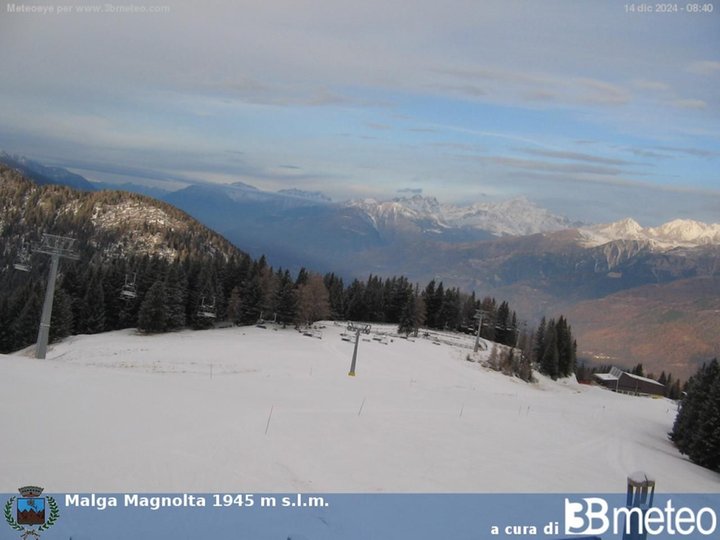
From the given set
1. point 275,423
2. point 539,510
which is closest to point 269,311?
point 275,423

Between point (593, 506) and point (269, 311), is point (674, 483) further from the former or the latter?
point (269, 311)

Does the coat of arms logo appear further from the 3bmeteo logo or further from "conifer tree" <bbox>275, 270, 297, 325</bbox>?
"conifer tree" <bbox>275, 270, 297, 325</bbox>

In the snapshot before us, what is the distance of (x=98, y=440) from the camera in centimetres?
1471

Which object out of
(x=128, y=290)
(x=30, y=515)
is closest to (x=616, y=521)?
(x=30, y=515)

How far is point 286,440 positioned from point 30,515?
8226 millimetres

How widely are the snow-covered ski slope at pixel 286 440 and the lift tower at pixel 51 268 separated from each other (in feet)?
53.9

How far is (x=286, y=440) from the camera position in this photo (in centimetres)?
1722

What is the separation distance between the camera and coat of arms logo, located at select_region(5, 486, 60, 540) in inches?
381

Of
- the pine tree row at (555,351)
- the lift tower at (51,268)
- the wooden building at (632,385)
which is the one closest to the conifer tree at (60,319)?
the lift tower at (51,268)

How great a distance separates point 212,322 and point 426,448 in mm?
59146

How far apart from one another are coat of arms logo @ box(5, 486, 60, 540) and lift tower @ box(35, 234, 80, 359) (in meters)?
33.4

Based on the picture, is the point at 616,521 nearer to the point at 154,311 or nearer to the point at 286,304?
the point at 154,311

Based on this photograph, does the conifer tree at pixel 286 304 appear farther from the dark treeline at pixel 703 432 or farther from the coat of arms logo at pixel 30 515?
the coat of arms logo at pixel 30 515

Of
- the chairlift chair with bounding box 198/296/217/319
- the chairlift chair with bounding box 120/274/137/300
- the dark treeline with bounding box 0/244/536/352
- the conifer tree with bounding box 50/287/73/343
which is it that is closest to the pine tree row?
the dark treeline with bounding box 0/244/536/352
